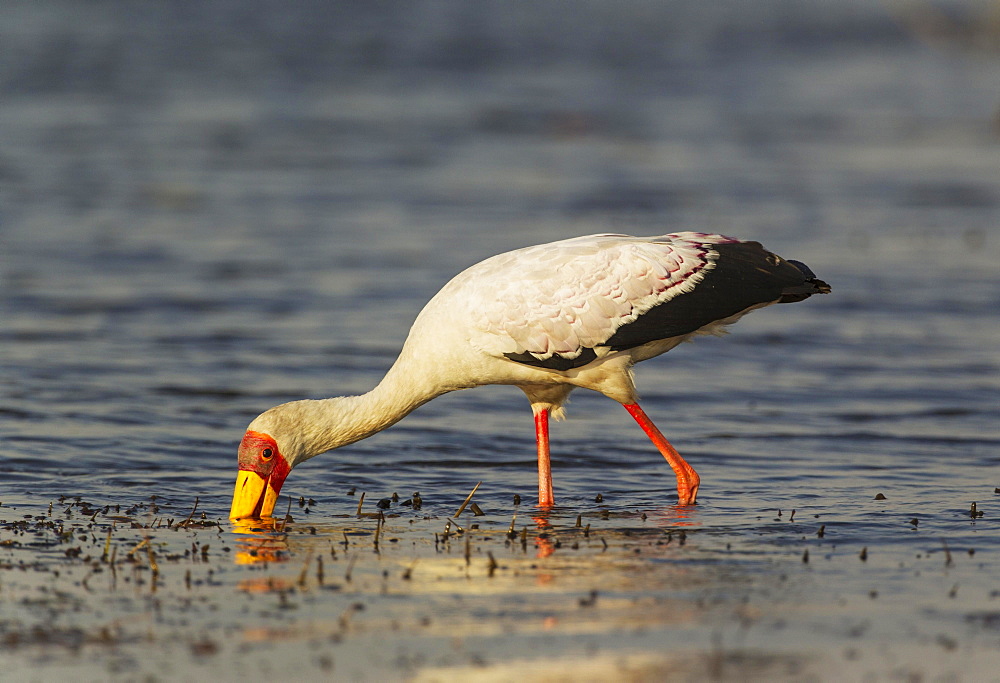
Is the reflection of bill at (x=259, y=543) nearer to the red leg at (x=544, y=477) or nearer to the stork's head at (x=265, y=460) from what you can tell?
the stork's head at (x=265, y=460)

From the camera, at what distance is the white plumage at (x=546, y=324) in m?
7.50

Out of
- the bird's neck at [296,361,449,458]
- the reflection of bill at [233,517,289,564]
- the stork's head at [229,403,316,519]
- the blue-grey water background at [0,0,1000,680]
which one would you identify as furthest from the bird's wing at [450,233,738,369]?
the reflection of bill at [233,517,289,564]

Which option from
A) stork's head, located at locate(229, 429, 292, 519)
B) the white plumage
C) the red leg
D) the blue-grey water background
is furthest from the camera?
the red leg

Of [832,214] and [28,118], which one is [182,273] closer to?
[832,214]

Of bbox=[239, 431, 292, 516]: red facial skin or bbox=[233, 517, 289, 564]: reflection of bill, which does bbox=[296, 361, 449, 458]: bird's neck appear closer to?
bbox=[239, 431, 292, 516]: red facial skin

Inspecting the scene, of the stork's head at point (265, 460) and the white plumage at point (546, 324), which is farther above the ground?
the white plumage at point (546, 324)

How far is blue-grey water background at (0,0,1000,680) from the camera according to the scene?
709cm

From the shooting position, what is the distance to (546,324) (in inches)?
296

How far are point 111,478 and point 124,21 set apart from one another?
1208 inches

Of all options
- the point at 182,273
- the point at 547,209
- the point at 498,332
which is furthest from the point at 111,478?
the point at 547,209

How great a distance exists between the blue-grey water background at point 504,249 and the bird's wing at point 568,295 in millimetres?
922

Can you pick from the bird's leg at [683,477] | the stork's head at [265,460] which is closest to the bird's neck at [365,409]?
the stork's head at [265,460]

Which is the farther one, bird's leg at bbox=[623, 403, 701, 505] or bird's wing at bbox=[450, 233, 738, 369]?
bird's leg at bbox=[623, 403, 701, 505]

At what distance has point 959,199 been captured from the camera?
60.8 ft
